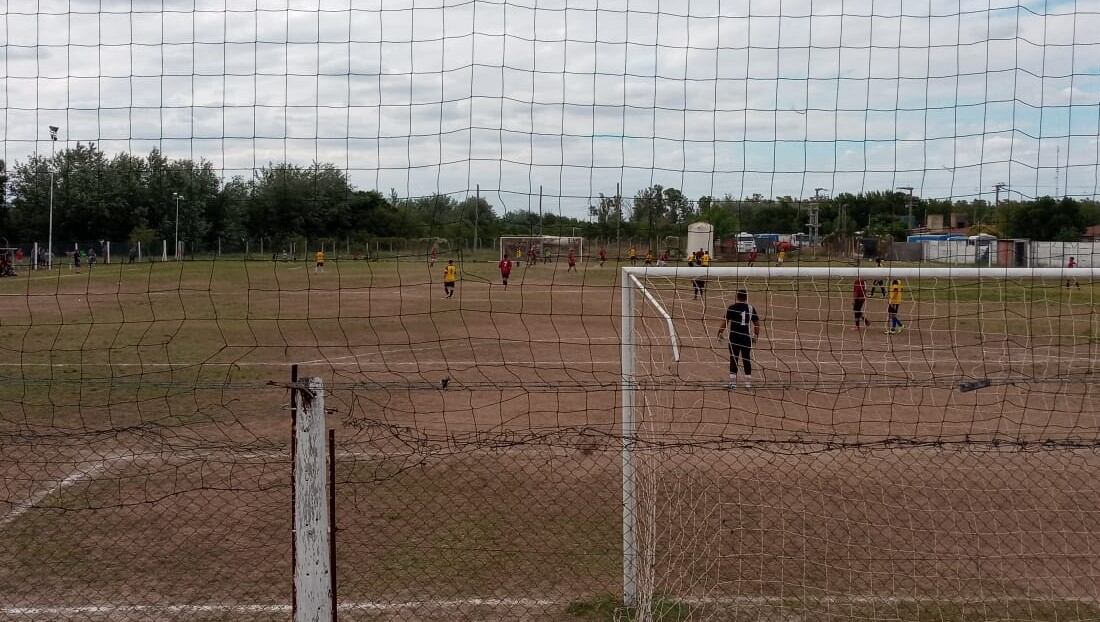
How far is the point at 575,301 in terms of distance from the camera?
1230 inches

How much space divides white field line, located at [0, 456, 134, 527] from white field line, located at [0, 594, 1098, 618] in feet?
4.37

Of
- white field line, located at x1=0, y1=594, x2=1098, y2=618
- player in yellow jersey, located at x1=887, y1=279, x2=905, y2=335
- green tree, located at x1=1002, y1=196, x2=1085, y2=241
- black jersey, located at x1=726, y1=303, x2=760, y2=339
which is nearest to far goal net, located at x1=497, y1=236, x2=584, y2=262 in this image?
white field line, located at x1=0, y1=594, x2=1098, y2=618

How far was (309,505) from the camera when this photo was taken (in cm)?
416

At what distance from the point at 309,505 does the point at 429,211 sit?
5.90 ft

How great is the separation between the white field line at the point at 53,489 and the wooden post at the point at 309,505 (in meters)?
3.02

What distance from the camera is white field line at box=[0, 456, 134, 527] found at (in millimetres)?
6961

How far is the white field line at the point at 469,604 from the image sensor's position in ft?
18.1

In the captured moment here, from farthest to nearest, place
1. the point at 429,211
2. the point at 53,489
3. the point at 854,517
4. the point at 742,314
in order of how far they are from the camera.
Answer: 1. the point at 742,314
2. the point at 53,489
3. the point at 854,517
4. the point at 429,211

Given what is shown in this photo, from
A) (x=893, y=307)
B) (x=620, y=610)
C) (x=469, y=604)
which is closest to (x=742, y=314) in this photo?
(x=893, y=307)

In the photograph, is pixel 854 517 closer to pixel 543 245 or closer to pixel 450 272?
pixel 543 245

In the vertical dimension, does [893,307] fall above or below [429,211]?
below

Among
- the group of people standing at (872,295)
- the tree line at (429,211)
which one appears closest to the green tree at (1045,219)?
the tree line at (429,211)

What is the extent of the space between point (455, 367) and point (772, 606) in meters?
10.5

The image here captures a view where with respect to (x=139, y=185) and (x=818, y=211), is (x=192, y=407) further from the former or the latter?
(x=818, y=211)
